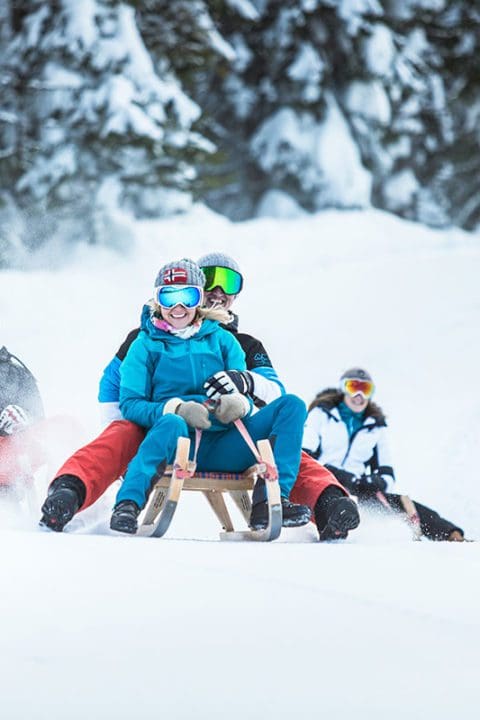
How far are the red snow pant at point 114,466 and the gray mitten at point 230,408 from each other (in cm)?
35

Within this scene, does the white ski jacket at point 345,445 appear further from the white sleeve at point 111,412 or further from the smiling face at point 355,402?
the white sleeve at point 111,412

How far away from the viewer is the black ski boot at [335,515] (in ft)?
16.0

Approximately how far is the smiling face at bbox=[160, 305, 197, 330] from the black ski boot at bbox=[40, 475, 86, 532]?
2.48ft

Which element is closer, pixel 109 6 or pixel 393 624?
pixel 393 624

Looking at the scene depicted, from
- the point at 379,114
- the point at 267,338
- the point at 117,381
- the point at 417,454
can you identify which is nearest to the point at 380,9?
the point at 379,114

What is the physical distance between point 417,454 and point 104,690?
755cm

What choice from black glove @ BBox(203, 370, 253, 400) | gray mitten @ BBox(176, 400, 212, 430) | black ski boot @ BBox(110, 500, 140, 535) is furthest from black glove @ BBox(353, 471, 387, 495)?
black ski boot @ BBox(110, 500, 140, 535)

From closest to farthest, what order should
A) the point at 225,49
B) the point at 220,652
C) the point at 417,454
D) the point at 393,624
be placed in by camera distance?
the point at 220,652, the point at 393,624, the point at 417,454, the point at 225,49

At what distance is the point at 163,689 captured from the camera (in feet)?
9.37

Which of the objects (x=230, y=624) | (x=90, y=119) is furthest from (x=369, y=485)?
(x=90, y=119)

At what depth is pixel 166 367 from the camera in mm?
5109

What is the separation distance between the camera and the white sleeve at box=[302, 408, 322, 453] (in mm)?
7266

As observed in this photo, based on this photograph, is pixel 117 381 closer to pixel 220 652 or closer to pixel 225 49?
pixel 220 652

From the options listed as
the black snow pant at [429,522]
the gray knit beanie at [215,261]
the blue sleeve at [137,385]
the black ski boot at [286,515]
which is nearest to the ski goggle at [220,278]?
the gray knit beanie at [215,261]
